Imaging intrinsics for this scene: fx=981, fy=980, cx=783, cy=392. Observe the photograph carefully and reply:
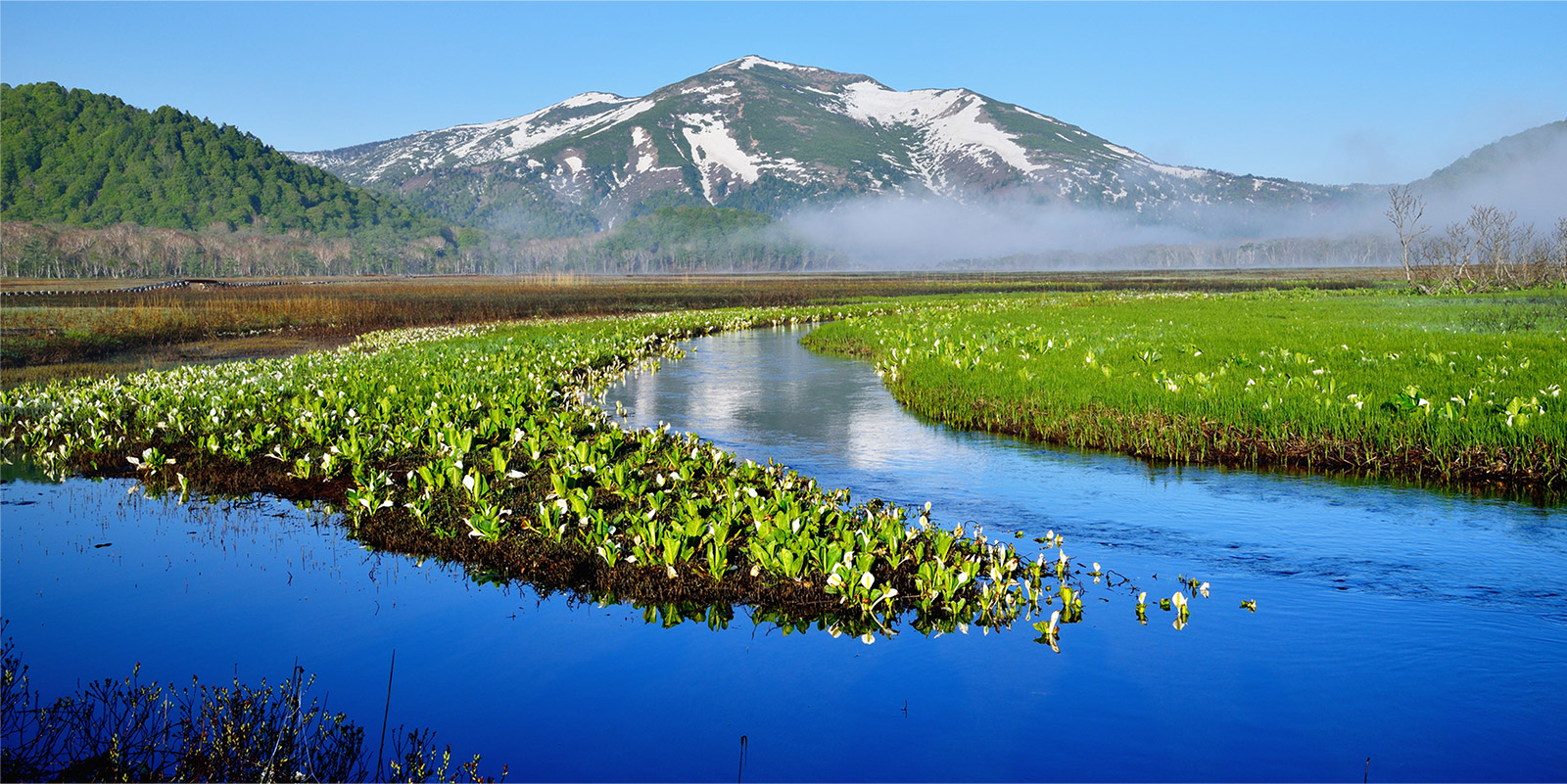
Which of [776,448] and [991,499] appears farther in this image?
[776,448]

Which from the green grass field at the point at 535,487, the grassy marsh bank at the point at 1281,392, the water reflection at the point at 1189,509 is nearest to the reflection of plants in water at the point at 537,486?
the green grass field at the point at 535,487

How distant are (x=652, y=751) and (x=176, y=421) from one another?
1472 centimetres

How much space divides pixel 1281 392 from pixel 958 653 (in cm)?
1322

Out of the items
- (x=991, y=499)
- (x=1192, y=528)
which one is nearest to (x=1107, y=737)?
(x=1192, y=528)

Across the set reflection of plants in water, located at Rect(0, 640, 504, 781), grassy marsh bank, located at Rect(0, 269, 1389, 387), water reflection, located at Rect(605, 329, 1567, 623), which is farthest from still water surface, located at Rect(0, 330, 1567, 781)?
grassy marsh bank, located at Rect(0, 269, 1389, 387)

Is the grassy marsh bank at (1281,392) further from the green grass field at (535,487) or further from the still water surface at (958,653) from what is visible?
the green grass field at (535,487)

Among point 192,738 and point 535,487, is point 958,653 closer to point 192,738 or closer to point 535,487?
point 192,738

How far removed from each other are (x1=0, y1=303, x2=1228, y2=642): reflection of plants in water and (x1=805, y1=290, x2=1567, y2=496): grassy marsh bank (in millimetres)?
7101

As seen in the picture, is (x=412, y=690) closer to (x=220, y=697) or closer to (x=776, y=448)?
(x=220, y=697)

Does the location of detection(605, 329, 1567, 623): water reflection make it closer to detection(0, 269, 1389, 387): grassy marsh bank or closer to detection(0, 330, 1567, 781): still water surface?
detection(0, 330, 1567, 781): still water surface

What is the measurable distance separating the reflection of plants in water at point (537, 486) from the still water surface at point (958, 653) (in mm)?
587

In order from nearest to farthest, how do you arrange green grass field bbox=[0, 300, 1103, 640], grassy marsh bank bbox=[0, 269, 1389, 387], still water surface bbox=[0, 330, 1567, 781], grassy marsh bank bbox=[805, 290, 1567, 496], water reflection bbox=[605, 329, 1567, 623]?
still water surface bbox=[0, 330, 1567, 781] → green grass field bbox=[0, 300, 1103, 640] → water reflection bbox=[605, 329, 1567, 623] → grassy marsh bank bbox=[805, 290, 1567, 496] → grassy marsh bank bbox=[0, 269, 1389, 387]

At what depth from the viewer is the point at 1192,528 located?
500 inches

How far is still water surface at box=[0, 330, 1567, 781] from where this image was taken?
22.9ft
